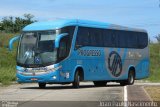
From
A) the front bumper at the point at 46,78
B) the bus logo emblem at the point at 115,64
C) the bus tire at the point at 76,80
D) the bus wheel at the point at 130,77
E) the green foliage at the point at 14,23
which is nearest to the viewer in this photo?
the front bumper at the point at 46,78

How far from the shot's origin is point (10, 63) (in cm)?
5341

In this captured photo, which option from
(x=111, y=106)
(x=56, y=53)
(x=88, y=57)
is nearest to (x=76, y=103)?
(x=111, y=106)

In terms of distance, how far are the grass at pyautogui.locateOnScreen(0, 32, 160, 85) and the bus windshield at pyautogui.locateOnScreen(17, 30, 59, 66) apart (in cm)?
688

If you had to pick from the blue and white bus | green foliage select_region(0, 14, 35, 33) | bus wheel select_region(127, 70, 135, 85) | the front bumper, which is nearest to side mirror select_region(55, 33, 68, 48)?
the blue and white bus

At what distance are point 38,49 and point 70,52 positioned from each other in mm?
1724

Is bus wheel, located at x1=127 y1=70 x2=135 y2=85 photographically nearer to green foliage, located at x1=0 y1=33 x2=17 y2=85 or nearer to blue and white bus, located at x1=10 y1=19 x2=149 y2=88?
blue and white bus, located at x1=10 y1=19 x2=149 y2=88

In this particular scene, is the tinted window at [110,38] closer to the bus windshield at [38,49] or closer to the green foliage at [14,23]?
the bus windshield at [38,49]

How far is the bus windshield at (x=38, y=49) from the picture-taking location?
1122 inches

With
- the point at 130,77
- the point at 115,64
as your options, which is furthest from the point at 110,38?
the point at 130,77

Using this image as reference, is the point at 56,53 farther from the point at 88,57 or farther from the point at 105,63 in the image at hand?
the point at 105,63

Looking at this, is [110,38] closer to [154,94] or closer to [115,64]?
[115,64]

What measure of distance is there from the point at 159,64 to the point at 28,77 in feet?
130

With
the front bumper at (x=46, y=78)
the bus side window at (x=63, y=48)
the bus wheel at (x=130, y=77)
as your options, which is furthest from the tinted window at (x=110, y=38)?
the front bumper at (x=46, y=78)

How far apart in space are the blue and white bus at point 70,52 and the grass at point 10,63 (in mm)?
6923
